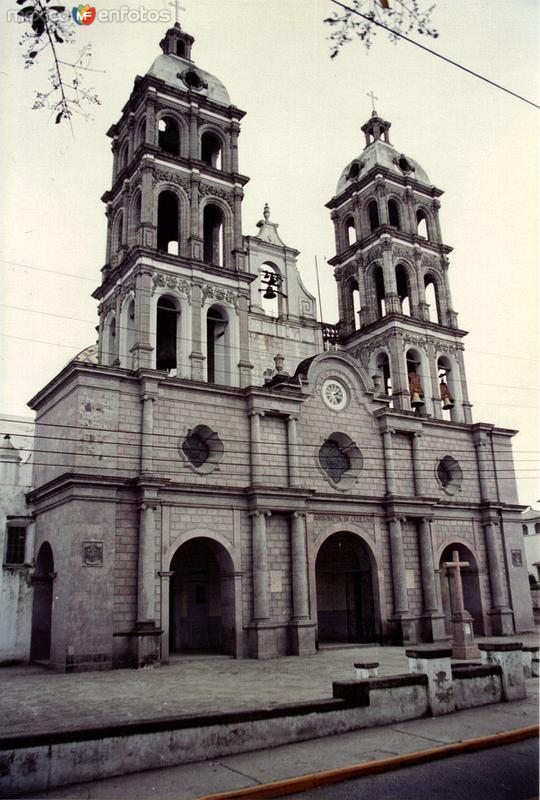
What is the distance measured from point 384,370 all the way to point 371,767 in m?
25.9

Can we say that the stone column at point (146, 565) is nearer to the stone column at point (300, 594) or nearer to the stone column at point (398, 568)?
the stone column at point (300, 594)

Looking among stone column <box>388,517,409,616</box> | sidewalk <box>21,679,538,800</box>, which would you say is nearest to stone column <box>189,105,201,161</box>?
stone column <box>388,517,409,616</box>

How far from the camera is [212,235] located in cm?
3020

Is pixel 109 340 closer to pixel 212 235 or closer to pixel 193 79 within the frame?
pixel 212 235

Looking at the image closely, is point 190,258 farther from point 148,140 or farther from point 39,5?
point 39,5

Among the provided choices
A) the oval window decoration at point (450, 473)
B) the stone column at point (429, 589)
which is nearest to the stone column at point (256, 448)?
the stone column at point (429, 589)

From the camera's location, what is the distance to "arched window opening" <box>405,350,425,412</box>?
3127cm

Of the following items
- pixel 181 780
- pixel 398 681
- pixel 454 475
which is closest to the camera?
pixel 181 780

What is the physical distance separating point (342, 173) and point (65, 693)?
31660 millimetres

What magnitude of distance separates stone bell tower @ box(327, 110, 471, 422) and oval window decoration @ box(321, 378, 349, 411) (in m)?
3.54

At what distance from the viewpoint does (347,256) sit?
3603cm

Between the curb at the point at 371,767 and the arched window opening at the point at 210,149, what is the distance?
26176 mm

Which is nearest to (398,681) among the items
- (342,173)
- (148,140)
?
(148,140)

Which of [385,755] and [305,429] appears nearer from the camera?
[385,755]
